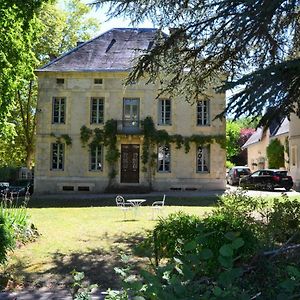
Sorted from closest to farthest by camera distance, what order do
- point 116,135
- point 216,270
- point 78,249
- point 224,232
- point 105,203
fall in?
point 216,270, point 224,232, point 78,249, point 105,203, point 116,135

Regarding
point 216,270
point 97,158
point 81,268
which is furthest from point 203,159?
point 216,270

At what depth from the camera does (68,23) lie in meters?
41.9

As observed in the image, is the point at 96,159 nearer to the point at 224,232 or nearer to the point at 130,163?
the point at 130,163

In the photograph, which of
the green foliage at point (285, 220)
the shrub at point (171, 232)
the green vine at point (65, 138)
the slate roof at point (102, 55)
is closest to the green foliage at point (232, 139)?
the slate roof at point (102, 55)

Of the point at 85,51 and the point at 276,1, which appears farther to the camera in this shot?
the point at 85,51

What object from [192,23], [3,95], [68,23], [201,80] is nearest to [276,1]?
[192,23]

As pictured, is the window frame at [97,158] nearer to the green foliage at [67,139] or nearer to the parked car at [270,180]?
the green foliage at [67,139]

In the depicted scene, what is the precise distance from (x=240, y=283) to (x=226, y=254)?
1333 millimetres

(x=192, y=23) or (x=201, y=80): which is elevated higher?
(x=192, y=23)

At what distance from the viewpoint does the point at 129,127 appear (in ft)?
93.6

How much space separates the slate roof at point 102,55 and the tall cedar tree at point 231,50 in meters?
16.8

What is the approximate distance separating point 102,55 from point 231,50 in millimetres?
20529

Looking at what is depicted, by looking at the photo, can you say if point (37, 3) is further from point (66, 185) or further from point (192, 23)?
point (66, 185)

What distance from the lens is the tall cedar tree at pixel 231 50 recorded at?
7.48 m
